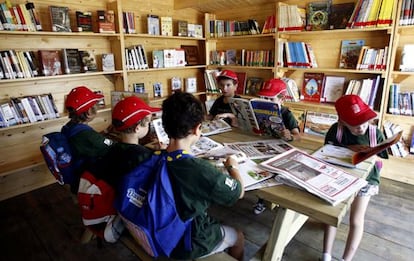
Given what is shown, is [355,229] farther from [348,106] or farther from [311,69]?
[311,69]

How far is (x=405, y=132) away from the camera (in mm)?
2877

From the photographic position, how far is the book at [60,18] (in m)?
2.70

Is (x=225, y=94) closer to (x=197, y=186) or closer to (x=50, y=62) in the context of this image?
(x=197, y=186)

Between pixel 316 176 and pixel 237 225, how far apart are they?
3.82 feet

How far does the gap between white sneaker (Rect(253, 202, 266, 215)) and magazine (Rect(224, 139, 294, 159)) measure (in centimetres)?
84

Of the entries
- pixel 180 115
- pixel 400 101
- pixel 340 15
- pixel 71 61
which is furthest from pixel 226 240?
pixel 340 15

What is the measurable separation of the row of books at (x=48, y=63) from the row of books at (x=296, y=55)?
208 centimetres

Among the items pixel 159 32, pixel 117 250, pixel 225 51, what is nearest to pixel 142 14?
pixel 159 32

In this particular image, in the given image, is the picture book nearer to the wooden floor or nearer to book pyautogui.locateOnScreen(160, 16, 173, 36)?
the wooden floor

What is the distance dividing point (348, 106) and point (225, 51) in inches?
115

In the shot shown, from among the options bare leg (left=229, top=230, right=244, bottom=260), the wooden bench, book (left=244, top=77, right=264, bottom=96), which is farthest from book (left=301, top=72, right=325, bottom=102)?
the wooden bench

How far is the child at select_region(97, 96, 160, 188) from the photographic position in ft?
3.90

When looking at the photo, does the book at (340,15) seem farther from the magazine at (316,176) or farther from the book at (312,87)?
the magazine at (316,176)

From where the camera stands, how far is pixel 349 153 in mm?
1443
